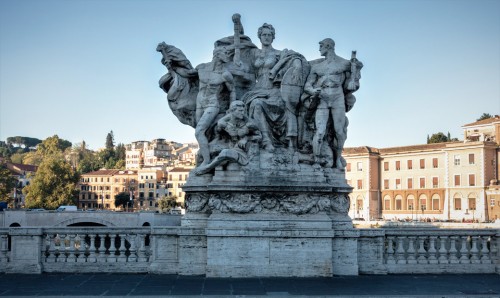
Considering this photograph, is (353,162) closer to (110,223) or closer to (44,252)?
(110,223)

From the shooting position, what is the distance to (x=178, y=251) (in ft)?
43.6

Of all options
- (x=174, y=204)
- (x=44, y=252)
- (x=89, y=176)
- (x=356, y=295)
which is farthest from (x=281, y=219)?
(x=89, y=176)

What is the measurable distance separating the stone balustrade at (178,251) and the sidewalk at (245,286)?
0.37 m

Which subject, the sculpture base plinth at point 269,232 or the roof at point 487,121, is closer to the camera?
the sculpture base plinth at point 269,232

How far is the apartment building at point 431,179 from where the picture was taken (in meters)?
80.5

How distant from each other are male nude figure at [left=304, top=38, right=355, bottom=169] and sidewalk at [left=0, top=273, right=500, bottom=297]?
119 inches

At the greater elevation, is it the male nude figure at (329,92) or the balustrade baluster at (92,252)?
the male nude figure at (329,92)

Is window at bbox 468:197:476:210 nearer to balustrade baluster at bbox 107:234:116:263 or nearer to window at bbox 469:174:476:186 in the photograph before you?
window at bbox 469:174:476:186

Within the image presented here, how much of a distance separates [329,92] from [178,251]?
489cm

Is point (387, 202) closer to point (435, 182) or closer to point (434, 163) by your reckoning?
point (435, 182)

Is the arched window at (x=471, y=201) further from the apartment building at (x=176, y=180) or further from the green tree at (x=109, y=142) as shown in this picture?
the green tree at (x=109, y=142)

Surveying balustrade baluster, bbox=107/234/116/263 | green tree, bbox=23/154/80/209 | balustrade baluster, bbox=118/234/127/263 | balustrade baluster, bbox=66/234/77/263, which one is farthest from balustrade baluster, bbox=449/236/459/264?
green tree, bbox=23/154/80/209

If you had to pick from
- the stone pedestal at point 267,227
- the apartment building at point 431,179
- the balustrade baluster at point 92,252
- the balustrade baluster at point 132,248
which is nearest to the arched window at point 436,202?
the apartment building at point 431,179

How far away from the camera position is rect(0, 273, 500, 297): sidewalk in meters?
10.9
